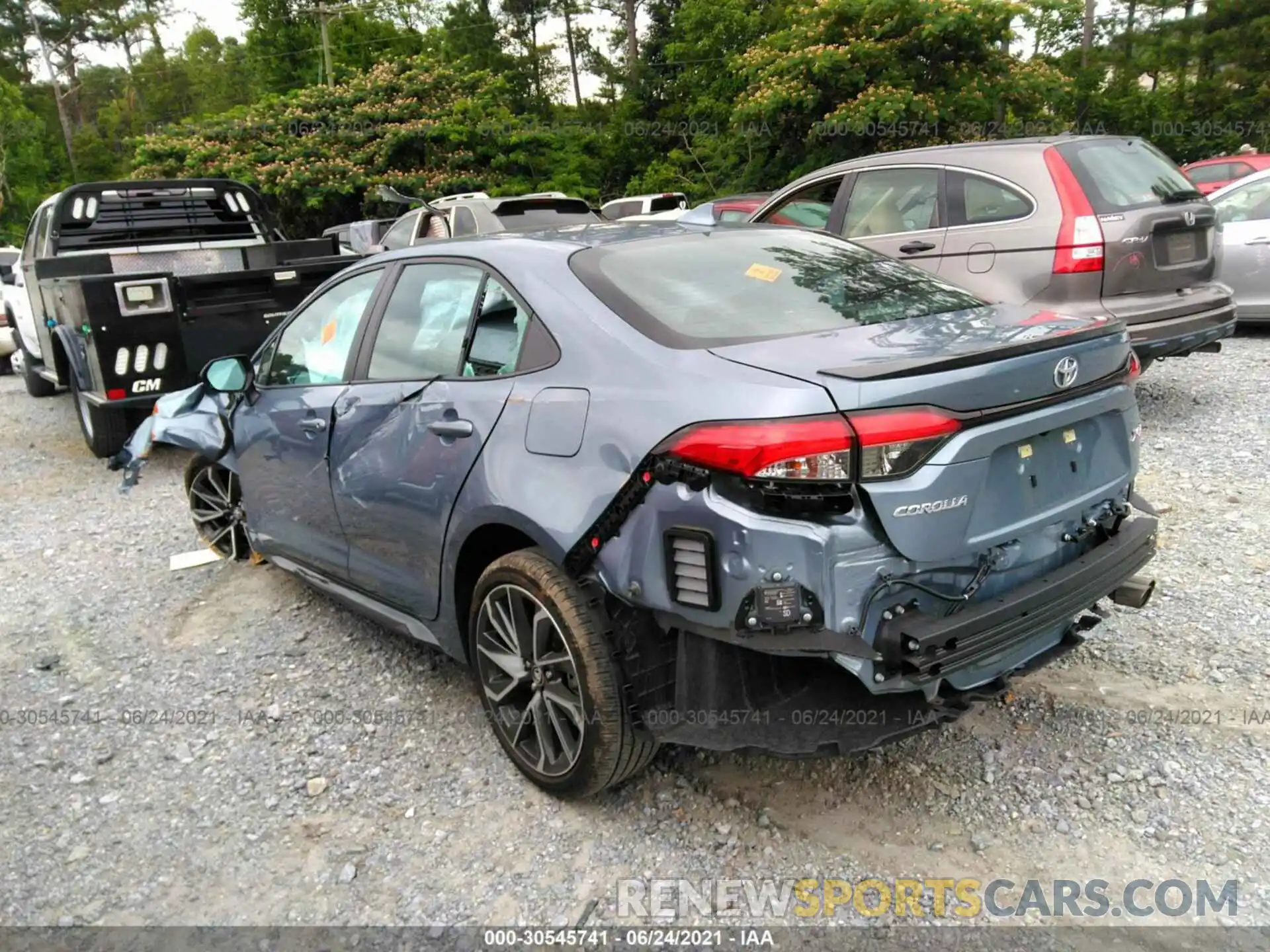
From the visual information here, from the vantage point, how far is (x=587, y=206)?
40.1 feet

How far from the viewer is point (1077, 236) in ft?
18.1

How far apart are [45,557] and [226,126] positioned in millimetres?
22981

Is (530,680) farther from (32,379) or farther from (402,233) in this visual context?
(402,233)

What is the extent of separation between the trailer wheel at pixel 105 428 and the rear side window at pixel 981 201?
636 centimetres

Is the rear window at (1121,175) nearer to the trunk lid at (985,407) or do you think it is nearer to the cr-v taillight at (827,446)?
the trunk lid at (985,407)

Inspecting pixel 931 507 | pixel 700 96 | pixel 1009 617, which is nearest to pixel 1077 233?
pixel 1009 617

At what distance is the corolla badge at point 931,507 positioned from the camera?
229 centimetres

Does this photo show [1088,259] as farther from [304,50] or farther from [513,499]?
[304,50]

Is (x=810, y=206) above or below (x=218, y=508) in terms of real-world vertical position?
above

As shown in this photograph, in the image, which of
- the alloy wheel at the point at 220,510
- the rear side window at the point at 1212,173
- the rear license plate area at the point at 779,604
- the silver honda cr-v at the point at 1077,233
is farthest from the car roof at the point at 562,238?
the rear side window at the point at 1212,173

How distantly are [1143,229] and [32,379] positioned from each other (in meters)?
10.8

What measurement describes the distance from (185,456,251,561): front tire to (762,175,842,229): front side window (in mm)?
4305

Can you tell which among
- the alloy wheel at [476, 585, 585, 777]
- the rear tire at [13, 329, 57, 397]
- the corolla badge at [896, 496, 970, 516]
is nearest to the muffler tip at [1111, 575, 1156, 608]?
the corolla badge at [896, 496, 970, 516]

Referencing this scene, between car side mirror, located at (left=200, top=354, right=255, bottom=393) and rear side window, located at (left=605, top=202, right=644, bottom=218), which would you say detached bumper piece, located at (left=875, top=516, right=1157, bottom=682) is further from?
rear side window, located at (left=605, top=202, right=644, bottom=218)
